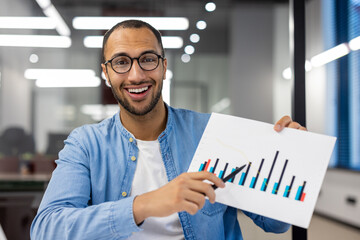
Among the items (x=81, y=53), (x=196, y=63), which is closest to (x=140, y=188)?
(x=196, y=63)

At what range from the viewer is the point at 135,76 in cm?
104

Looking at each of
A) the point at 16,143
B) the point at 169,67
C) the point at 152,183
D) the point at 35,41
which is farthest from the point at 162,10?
the point at 152,183

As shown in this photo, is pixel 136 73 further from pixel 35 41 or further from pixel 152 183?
pixel 35 41

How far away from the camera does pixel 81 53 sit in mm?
5309

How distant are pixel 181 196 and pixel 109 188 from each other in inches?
15.6

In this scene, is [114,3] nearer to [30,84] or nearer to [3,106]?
[30,84]

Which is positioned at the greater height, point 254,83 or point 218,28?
point 218,28

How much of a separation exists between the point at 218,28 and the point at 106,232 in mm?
4985

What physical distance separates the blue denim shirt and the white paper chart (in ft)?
0.74

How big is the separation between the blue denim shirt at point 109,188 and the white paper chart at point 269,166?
0.23 meters

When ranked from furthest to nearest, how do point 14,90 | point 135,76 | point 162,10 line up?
point 14,90
point 162,10
point 135,76

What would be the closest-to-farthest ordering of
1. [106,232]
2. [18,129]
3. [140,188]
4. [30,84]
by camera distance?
[106,232]
[140,188]
[18,129]
[30,84]

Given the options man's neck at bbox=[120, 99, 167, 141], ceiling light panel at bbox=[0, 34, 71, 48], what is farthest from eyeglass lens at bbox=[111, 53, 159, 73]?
ceiling light panel at bbox=[0, 34, 71, 48]

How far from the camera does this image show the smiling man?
0.98 meters
